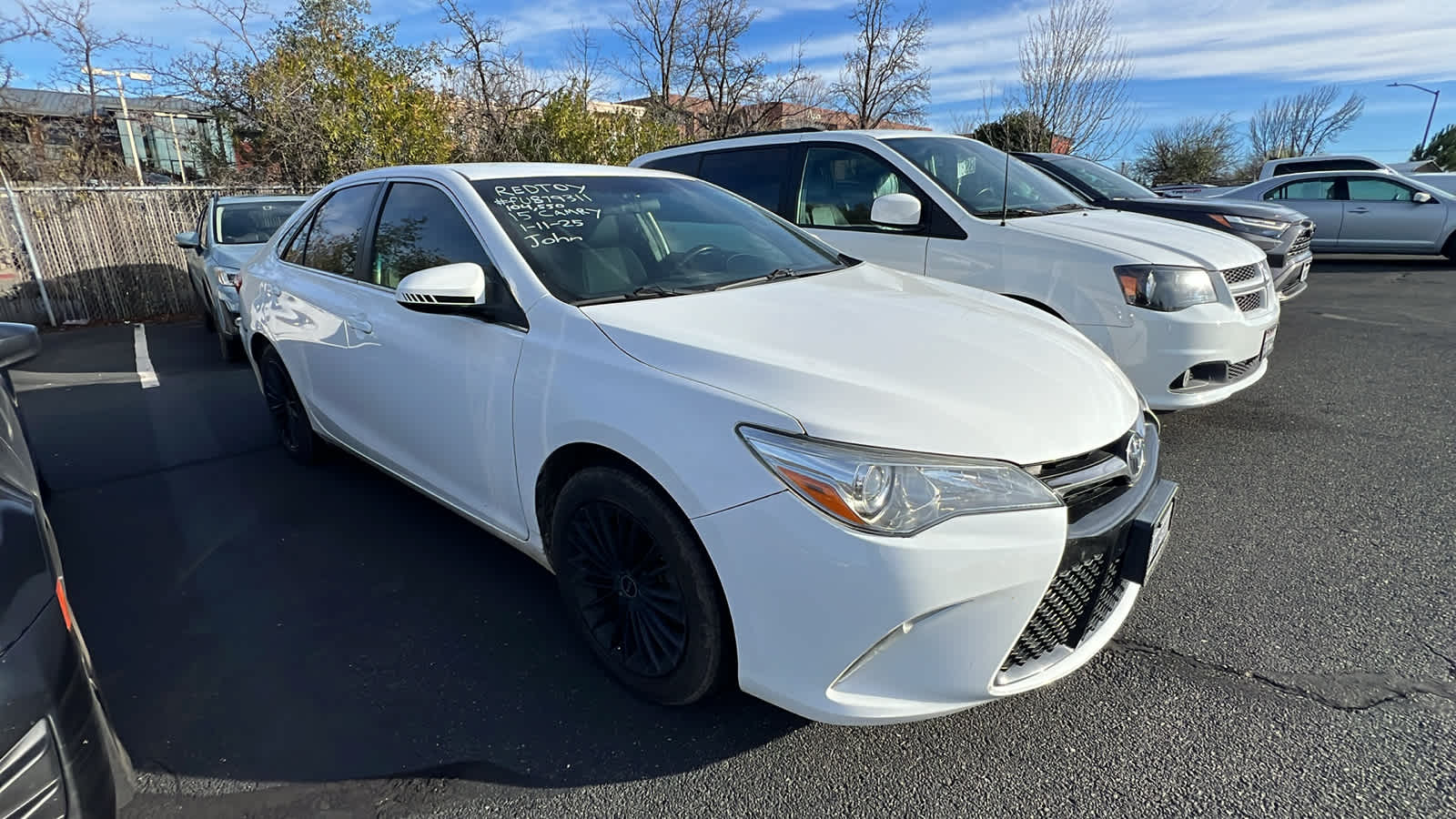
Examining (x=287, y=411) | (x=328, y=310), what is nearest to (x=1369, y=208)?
(x=328, y=310)

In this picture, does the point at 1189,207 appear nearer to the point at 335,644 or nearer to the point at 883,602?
the point at 883,602

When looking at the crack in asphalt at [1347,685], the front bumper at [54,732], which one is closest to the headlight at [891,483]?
the crack in asphalt at [1347,685]

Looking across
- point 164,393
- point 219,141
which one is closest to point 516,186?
point 164,393

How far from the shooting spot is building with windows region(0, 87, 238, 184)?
37.7ft

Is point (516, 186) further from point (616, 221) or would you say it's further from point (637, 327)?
point (637, 327)

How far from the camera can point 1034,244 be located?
4.13 metres

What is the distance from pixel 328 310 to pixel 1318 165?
1742 cm

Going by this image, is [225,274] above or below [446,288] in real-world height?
below

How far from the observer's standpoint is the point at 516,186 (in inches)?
114

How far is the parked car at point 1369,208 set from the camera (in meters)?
11.5

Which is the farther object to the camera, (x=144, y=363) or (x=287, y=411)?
(x=144, y=363)

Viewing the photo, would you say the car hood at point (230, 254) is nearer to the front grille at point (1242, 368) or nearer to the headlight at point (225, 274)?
the headlight at point (225, 274)

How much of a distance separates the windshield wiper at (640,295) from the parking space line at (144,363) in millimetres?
6152

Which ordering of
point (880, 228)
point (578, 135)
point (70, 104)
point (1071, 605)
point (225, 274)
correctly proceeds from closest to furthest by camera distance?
point (1071, 605), point (880, 228), point (225, 274), point (578, 135), point (70, 104)
